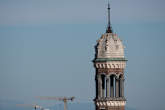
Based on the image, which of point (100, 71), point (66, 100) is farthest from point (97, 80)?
point (66, 100)

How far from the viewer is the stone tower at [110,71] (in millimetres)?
153750

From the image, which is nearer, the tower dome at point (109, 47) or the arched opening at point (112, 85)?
the arched opening at point (112, 85)

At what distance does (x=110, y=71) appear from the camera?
15488cm

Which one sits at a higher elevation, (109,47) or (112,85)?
(109,47)

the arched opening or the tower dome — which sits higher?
the tower dome

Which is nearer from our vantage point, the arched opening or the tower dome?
the arched opening

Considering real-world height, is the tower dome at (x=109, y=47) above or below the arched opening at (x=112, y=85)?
above

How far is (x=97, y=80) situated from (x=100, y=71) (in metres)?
1.34

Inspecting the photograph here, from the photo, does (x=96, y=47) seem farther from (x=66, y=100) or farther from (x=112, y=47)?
(x=66, y=100)

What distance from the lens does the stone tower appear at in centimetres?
15375

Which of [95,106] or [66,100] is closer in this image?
[95,106]

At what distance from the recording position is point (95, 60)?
6127 inches

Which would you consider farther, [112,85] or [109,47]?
[112,85]

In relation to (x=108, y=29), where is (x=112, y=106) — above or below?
below
